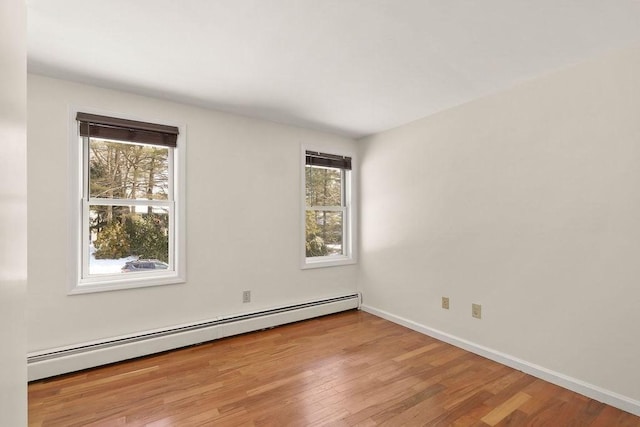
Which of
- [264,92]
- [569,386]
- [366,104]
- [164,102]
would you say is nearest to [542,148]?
[366,104]

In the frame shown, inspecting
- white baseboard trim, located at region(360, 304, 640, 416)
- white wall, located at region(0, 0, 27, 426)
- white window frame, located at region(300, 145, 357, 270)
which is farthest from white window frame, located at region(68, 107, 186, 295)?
white baseboard trim, located at region(360, 304, 640, 416)

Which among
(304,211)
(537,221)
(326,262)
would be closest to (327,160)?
(304,211)

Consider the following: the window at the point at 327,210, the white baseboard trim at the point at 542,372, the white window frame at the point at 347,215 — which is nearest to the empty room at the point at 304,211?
the white baseboard trim at the point at 542,372

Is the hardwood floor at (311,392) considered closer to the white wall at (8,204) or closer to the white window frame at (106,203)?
the white window frame at (106,203)

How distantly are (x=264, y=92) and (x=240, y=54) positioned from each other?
61cm

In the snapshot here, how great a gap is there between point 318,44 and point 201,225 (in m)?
1.98

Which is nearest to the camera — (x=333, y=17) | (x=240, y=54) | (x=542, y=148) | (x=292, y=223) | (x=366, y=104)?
(x=333, y=17)

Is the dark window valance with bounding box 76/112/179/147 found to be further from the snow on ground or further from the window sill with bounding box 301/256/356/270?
the window sill with bounding box 301/256/356/270

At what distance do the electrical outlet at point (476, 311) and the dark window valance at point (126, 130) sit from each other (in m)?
3.19

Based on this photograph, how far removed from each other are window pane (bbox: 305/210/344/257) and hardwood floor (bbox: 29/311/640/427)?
4.41 ft

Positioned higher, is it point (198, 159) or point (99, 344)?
point (198, 159)

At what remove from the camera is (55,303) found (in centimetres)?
238

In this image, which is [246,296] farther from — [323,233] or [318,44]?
[318,44]

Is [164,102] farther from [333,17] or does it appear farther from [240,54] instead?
[333,17]
